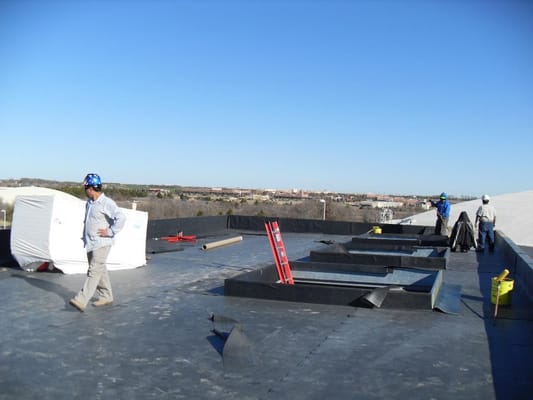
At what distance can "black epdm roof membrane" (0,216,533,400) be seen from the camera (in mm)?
4016

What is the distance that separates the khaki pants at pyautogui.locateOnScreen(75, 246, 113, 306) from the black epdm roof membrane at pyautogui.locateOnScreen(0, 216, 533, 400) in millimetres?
198

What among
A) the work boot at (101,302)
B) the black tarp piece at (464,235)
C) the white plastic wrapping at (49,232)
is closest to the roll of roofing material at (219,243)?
the white plastic wrapping at (49,232)

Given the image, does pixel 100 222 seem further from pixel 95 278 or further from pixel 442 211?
pixel 442 211

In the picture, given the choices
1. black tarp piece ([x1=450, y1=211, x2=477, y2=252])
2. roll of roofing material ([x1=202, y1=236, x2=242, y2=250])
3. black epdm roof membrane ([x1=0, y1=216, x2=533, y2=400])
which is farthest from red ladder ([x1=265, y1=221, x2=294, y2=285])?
black tarp piece ([x1=450, y1=211, x2=477, y2=252])

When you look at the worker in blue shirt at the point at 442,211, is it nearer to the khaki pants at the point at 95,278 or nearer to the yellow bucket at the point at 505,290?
the yellow bucket at the point at 505,290

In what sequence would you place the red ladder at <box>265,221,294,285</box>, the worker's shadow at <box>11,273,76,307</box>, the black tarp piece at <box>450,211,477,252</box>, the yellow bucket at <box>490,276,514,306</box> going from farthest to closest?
the black tarp piece at <box>450,211,477,252</box> → the red ladder at <box>265,221,294,285</box> → the worker's shadow at <box>11,273,76,307</box> → the yellow bucket at <box>490,276,514,306</box>

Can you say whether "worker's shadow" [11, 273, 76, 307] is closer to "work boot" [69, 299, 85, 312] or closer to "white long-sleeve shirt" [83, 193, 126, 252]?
"work boot" [69, 299, 85, 312]

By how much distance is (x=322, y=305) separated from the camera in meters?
6.92

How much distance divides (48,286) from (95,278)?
195 cm

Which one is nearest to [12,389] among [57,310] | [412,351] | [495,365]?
[57,310]

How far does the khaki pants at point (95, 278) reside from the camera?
6.27 metres

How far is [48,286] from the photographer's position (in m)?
7.87

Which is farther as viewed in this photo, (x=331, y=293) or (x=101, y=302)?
(x=331, y=293)

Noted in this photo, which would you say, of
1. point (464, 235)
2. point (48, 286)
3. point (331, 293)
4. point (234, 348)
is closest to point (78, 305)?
point (48, 286)
